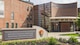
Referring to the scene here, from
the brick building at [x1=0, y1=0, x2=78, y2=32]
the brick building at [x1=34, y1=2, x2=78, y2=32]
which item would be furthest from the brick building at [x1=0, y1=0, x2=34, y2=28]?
the brick building at [x1=34, y1=2, x2=78, y2=32]

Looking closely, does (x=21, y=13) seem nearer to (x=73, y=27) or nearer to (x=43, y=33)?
(x=73, y=27)

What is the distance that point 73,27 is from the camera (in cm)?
6575

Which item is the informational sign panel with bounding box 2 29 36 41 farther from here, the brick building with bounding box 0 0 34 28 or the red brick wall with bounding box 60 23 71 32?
the red brick wall with bounding box 60 23 71 32

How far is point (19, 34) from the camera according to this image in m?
20.7

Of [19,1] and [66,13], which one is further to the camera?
[66,13]

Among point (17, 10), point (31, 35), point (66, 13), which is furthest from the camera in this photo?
point (66, 13)

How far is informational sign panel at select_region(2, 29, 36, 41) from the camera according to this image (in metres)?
19.8

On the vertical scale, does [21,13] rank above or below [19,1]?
below

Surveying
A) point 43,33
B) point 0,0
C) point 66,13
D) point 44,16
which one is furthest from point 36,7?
point 43,33

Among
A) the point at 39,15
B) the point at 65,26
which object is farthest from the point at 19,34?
the point at 39,15

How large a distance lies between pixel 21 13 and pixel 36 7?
387 inches

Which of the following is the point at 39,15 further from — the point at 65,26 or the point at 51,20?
the point at 65,26

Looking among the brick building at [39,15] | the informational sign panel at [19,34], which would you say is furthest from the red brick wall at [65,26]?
the informational sign panel at [19,34]

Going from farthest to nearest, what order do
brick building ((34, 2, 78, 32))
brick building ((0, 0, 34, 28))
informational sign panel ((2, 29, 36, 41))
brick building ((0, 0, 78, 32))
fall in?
brick building ((34, 2, 78, 32)) → brick building ((0, 0, 78, 32)) → brick building ((0, 0, 34, 28)) → informational sign panel ((2, 29, 36, 41))
